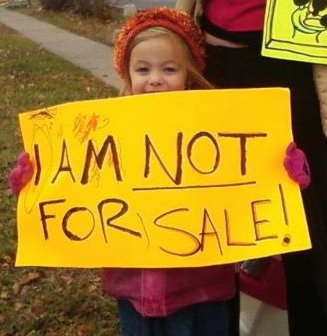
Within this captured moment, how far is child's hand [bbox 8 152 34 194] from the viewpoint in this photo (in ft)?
8.13

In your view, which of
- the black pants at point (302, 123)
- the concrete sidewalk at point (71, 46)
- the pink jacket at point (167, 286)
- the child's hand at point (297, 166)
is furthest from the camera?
the concrete sidewalk at point (71, 46)

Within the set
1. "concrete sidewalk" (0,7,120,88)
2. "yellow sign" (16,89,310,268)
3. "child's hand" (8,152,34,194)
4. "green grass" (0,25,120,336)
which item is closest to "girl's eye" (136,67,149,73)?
"yellow sign" (16,89,310,268)

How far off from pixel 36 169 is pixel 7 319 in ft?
4.62

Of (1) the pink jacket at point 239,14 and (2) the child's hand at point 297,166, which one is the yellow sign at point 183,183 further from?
(1) the pink jacket at point 239,14

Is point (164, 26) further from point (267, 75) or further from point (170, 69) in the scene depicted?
point (267, 75)

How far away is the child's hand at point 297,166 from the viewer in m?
2.34

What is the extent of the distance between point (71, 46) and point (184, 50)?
9497mm

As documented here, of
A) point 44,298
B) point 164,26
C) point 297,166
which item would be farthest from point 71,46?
point 297,166

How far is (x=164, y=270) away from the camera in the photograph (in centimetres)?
245

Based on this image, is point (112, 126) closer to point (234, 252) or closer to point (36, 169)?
point (36, 169)

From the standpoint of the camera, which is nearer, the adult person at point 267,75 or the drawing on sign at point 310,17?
the drawing on sign at point 310,17

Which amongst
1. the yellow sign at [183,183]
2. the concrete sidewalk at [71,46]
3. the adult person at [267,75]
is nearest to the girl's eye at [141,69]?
the yellow sign at [183,183]

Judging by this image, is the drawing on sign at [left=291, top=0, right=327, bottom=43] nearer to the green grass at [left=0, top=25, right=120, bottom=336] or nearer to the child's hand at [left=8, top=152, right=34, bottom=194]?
the child's hand at [left=8, top=152, right=34, bottom=194]

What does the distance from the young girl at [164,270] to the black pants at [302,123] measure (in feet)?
0.37
